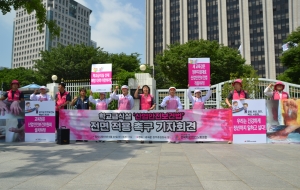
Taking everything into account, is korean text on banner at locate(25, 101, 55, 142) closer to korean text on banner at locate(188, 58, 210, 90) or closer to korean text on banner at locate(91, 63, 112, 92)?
korean text on banner at locate(91, 63, 112, 92)

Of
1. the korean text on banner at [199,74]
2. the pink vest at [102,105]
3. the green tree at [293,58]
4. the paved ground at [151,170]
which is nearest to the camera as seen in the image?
the paved ground at [151,170]

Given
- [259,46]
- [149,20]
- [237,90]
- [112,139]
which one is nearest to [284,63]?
[237,90]

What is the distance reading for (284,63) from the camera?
88.3 ft

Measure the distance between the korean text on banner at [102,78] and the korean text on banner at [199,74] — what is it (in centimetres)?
364

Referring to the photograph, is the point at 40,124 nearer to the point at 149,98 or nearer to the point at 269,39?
the point at 149,98

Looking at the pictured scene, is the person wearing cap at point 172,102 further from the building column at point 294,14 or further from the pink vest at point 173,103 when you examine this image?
the building column at point 294,14

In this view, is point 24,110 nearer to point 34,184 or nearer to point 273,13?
point 34,184

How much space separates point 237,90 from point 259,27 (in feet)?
202

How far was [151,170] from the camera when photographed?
434 centimetres

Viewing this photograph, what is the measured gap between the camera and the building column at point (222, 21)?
6681 cm

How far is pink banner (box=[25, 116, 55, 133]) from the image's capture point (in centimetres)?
848

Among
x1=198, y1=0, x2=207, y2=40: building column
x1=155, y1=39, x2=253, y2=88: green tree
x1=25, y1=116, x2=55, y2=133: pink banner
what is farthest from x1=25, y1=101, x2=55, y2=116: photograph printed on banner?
x1=198, y1=0, x2=207, y2=40: building column

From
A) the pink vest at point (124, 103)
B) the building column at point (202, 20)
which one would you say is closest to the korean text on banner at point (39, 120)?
the pink vest at point (124, 103)

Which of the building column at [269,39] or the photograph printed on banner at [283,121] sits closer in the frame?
the photograph printed on banner at [283,121]
